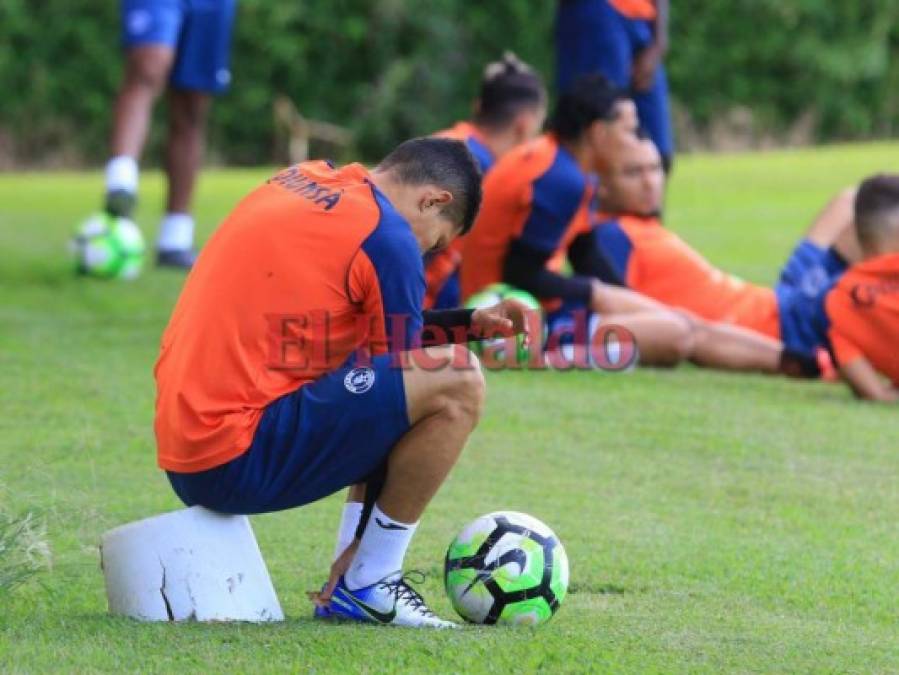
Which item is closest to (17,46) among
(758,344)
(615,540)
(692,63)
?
(692,63)

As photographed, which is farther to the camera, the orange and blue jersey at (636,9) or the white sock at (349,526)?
the orange and blue jersey at (636,9)

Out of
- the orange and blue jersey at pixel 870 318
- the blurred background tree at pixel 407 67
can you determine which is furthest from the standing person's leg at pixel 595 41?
the blurred background tree at pixel 407 67

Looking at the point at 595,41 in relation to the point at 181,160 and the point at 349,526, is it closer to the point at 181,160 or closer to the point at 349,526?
the point at 181,160

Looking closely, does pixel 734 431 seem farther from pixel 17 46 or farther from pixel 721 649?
pixel 17 46

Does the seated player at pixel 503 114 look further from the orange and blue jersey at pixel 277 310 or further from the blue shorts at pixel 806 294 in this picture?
the orange and blue jersey at pixel 277 310

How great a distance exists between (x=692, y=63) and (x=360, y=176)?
64.7 ft

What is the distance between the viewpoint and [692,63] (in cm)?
2317

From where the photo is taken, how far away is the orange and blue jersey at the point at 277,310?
3852mm

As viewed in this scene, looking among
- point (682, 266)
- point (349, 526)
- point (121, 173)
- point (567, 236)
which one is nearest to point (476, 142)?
point (567, 236)

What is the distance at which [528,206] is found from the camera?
758cm

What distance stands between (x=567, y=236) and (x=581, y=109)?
1.98 feet

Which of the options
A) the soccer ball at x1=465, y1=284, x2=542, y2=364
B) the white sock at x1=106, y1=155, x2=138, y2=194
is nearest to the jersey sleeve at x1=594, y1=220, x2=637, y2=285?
the soccer ball at x1=465, y1=284, x2=542, y2=364

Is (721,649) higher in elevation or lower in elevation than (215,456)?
lower

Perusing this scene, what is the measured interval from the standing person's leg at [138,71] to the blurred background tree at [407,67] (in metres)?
12.2
